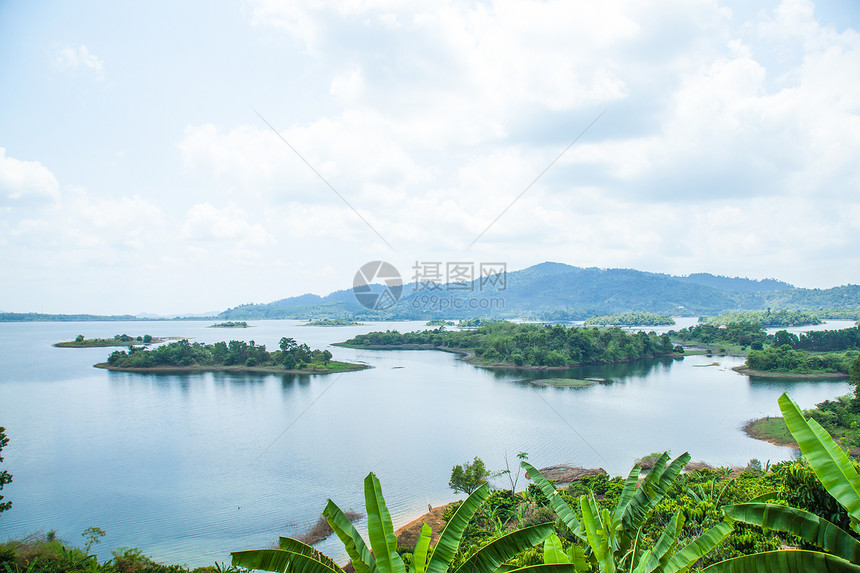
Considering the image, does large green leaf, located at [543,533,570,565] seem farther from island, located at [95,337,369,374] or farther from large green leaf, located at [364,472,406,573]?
island, located at [95,337,369,374]

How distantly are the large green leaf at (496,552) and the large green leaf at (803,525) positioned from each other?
1.56 m

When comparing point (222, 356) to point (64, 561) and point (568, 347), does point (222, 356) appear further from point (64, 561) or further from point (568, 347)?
point (64, 561)

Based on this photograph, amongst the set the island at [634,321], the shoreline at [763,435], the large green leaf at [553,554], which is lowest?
the shoreline at [763,435]

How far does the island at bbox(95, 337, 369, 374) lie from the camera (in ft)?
146

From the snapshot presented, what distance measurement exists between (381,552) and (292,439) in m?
19.6

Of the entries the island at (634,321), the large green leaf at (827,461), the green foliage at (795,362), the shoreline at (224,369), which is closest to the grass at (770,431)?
the green foliage at (795,362)

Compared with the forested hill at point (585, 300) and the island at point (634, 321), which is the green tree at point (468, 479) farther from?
the forested hill at point (585, 300)

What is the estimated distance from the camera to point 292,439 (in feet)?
70.6

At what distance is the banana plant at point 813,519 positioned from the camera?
2.73 metres

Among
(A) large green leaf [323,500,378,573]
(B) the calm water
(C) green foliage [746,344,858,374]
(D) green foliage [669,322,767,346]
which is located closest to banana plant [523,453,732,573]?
(A) large green leaf [323,500,378,573]

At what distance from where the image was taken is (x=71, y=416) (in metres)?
26.9

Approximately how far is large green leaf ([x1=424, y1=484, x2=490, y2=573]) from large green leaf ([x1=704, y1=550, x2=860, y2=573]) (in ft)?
5.80

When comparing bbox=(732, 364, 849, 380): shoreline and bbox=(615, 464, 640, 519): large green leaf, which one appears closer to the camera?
bbox=(615, 464, 640, 519): large green leaf

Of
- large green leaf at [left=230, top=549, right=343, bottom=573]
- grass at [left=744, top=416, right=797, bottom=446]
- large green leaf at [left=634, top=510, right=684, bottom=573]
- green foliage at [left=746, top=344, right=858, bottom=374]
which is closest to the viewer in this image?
large green leaf at [left=230, top=549, right=343, bottom=573]
